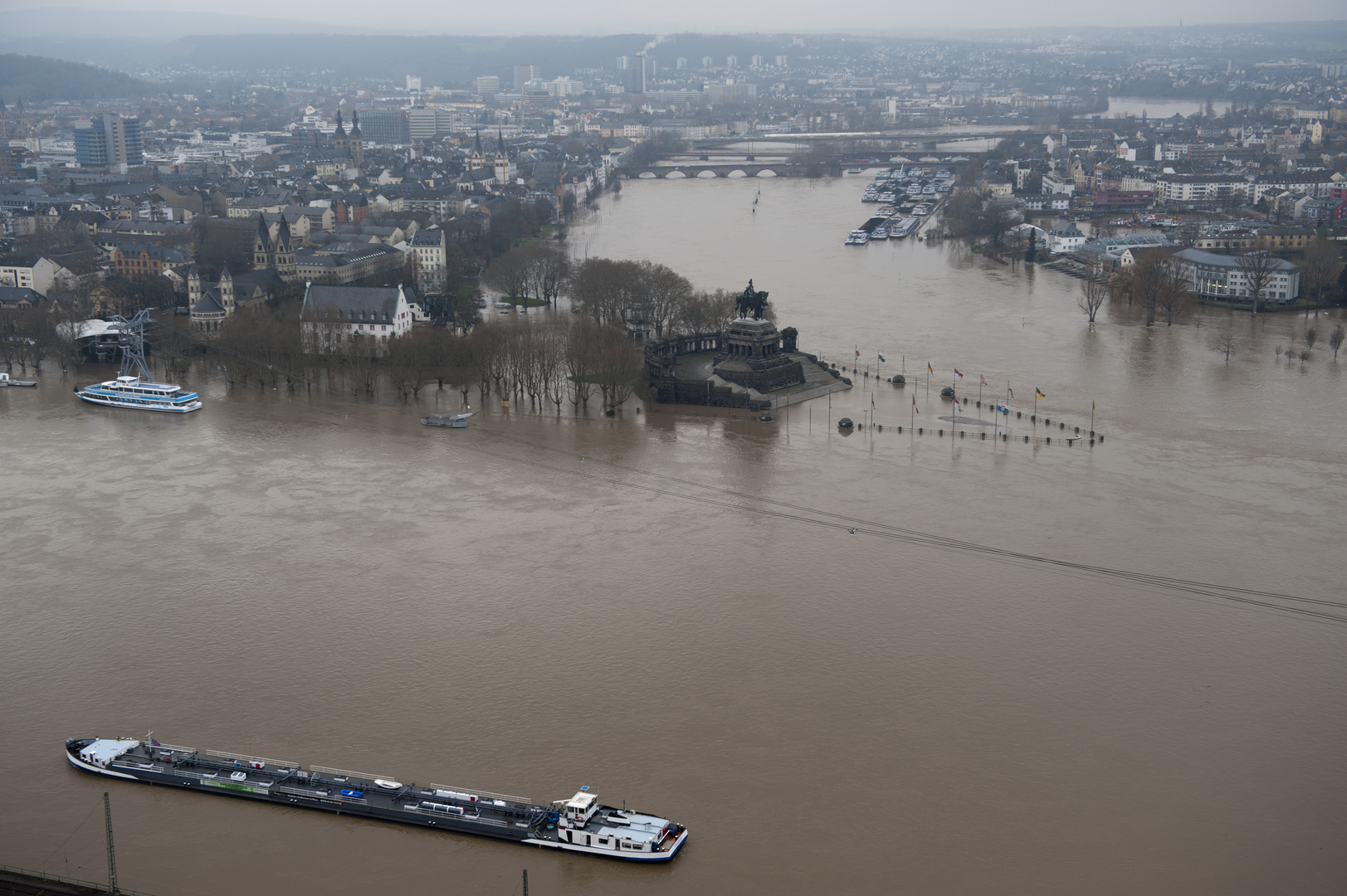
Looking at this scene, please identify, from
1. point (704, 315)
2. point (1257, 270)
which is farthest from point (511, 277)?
point (1257, 270)

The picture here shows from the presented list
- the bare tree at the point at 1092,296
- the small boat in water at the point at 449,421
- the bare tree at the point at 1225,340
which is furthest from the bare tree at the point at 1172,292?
the small boat in water at the point at 449,421

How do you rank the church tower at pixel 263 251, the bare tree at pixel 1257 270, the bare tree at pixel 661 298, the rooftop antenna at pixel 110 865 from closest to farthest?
the rooftop antenna at pixel 110 865 → the bare tree at pixel 661 298 → the bare tree at pixel 1257 270 → the church tower at pixel 263 251

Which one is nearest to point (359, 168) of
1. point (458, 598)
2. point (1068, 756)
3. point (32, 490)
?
point (32, 490)

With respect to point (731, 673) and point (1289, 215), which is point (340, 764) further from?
point (1289, 215)

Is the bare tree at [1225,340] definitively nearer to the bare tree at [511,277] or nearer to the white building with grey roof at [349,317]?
the bare tree at [511,277]

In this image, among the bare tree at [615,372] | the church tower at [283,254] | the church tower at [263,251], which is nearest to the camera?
the bare tree at [615,372]

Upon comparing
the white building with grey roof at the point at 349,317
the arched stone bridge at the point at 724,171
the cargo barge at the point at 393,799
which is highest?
the arched stone bridge at the point at 724,171

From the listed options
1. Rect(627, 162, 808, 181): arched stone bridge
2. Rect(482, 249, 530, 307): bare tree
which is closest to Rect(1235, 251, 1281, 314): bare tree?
Rect(482, 249, 530, 307): bare tree

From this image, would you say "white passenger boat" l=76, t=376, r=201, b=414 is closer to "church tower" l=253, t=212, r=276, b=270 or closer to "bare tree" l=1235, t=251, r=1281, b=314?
"church tower" l=253, t=212, r=276, b=270

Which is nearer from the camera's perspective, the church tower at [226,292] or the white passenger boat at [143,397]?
the white passenger boat at [143,397]
